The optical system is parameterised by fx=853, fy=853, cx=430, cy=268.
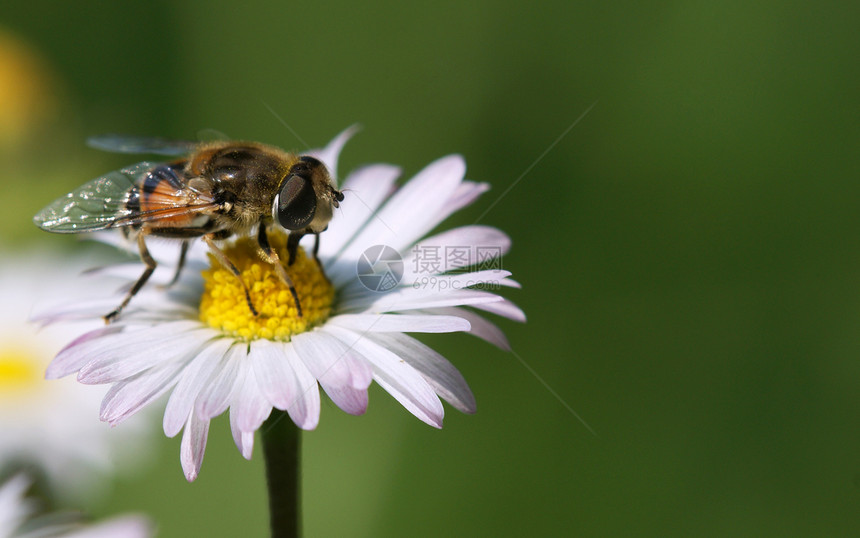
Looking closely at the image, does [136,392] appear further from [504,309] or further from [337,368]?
[504,309]

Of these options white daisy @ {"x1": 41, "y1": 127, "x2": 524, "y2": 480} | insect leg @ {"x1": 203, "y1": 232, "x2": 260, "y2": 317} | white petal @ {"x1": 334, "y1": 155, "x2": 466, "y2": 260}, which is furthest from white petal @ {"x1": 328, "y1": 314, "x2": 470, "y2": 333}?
white petal @ {"x1": 334, "y1": 155, "x2": 466, "y2": 260}

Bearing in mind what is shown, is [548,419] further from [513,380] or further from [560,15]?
[560,15]

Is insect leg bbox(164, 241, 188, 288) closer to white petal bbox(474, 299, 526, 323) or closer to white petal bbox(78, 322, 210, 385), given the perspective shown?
white petal bbox(78, 322, 210, 385)

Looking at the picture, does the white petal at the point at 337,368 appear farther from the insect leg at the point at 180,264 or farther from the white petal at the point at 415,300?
the insect leg at the point at 180,264

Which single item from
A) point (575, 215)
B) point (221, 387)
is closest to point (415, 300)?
point (221, 387)

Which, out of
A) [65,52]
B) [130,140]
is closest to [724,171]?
[130,140]

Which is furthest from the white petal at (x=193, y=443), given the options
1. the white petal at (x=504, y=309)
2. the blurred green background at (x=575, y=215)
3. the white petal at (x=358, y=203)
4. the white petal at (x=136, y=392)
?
the blurred green background at (x=575, y=215)
